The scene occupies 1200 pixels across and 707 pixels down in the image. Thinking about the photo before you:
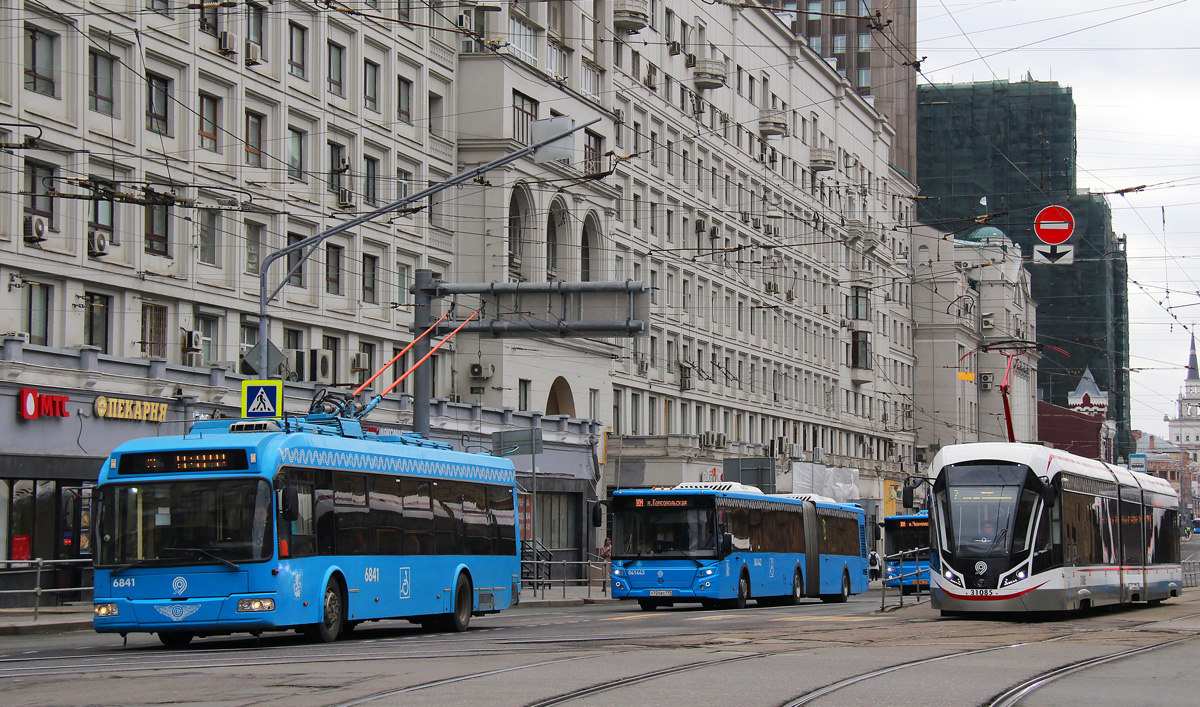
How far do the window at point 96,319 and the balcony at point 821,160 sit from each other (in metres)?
52.8

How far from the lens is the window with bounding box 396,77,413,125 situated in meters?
46.6

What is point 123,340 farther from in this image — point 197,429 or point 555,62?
point 555,62

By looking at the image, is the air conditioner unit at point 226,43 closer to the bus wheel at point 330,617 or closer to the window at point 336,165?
the window at point 336,165

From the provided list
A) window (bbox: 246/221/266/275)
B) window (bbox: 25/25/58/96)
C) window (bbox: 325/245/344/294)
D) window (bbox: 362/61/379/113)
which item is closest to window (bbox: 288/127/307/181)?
window (bbox: 246/221/266/275)

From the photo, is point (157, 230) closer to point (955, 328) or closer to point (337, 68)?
point (337, 68)

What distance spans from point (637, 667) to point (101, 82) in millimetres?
23342

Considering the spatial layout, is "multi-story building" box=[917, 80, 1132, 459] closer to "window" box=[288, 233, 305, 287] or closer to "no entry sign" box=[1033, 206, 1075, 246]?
"window" box=[288, 233, 305, 287]

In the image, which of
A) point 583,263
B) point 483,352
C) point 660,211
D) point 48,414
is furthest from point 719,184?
point 48,414

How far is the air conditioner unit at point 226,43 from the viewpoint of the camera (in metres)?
37.3

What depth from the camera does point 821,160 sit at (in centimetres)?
8144

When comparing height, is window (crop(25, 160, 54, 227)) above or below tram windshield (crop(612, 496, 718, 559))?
above

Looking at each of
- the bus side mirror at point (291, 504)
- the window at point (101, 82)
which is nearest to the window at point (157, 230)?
the window at point (101, 82)

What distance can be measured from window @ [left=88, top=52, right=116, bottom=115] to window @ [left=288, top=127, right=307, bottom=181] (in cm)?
724

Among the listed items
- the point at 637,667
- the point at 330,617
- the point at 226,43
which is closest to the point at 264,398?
the point at 330,617
